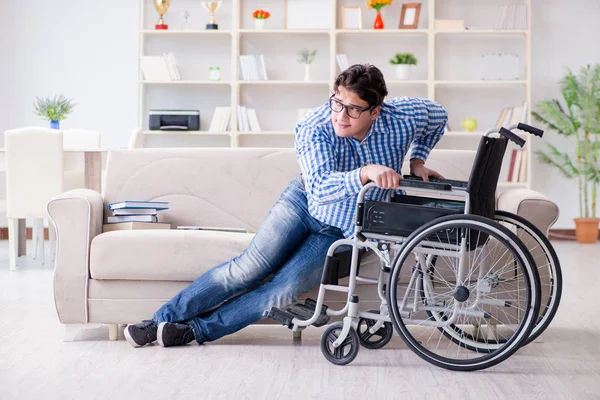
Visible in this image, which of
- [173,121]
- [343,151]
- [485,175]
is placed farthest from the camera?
[173,121]

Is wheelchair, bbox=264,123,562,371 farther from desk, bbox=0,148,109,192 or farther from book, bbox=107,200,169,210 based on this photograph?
desk, bbox=0,148,109,192

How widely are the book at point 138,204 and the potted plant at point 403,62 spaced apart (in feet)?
13.1

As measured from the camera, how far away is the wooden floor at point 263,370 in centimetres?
210

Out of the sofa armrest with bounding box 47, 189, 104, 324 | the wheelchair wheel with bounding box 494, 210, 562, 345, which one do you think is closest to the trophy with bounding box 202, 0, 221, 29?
the sofa armrest with bounding box 47, 189, 104, 324

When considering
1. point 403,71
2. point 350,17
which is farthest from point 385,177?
point 350,17

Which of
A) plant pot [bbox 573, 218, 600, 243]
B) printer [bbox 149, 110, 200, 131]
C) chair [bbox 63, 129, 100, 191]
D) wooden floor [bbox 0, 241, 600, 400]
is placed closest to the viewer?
wooden floor [bbox 0, 241, 600, 400]

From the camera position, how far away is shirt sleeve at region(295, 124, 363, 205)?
7.57ft

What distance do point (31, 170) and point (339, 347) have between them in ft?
9.79

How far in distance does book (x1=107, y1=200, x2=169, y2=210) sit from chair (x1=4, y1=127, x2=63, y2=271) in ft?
6.08

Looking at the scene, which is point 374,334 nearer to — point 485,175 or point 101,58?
point 485,175

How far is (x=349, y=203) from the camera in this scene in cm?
247

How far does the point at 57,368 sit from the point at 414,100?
1.38 metres

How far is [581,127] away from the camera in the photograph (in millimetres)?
6922

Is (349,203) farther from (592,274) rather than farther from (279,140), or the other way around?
(279,140)
